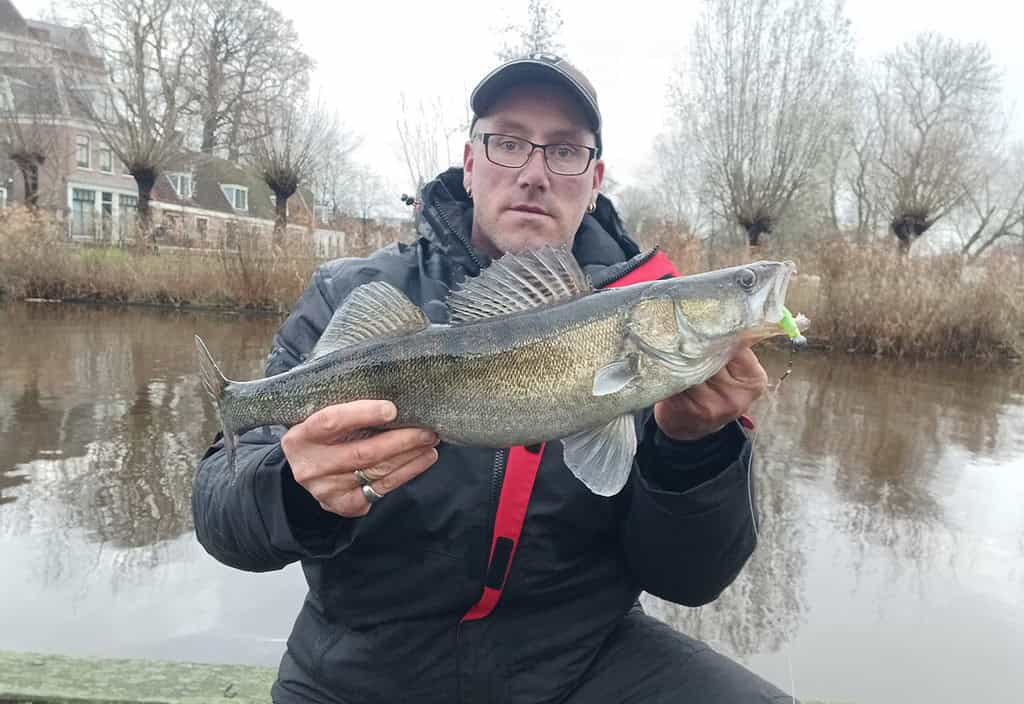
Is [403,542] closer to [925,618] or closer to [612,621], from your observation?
[612,621]

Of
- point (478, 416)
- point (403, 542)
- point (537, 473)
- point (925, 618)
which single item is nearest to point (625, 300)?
point (478, 416)

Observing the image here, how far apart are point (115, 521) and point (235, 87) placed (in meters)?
41.7

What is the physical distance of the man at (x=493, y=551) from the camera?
2.19 meters

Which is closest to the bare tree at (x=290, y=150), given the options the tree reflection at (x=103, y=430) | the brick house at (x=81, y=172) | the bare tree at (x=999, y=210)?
the brick house at (x=81, y=172)

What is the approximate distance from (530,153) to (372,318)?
1.13 meters

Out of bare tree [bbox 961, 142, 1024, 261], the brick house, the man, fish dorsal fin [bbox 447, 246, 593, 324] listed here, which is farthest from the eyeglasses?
bare tree [bbox 961, 142, 1024, 261]

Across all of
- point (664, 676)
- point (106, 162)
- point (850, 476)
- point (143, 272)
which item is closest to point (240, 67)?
point (106, 162)

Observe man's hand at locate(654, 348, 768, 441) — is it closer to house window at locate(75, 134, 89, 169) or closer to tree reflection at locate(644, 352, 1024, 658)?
tree reflection at locate(644, 352, 1024, 658)

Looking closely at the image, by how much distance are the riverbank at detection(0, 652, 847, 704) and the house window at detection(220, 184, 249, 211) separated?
162 ft

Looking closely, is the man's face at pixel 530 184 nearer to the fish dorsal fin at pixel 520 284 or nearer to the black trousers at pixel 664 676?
the fish dorsal fin at pixel 520 284

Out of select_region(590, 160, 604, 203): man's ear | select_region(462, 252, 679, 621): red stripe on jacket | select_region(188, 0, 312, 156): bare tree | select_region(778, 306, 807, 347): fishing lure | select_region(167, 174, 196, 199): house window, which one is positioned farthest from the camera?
select_region(167, 174, 196, 199): house window

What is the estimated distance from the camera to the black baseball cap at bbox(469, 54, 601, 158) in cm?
286

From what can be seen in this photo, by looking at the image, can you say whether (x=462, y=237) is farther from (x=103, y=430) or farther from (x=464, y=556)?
(x=103, y=430)

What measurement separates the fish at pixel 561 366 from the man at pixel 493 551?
0.36 ft
